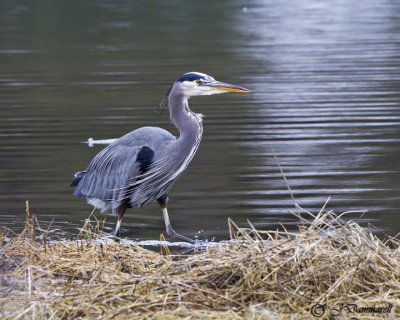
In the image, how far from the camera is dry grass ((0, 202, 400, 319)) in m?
4.36

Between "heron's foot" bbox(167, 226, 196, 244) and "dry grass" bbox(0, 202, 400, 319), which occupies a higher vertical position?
"dry grass" bbox(0, 202, 400, 319)

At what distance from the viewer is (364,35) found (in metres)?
20.6

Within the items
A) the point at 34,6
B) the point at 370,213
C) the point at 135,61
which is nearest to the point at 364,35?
the point at 135,61

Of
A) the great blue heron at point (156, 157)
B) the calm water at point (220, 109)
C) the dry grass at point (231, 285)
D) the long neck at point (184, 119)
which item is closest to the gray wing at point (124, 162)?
the great blue heron at point (156, 157)

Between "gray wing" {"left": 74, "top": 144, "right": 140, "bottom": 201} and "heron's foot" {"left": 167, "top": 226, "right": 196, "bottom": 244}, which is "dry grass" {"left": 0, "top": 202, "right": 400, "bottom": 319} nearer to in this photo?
"heron's foot" {"left": 167, "top": 226, "right": 196, "bottom": 244}

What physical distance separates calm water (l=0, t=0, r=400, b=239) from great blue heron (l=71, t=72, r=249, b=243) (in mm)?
377

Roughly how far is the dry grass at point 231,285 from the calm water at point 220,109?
6.18ft

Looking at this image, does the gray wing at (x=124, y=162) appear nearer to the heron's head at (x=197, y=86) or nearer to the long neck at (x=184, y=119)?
→ the long neck at (x=184, y=119)

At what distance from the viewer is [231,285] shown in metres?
4.63

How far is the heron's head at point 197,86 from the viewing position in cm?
644

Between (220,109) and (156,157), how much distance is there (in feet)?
20.1

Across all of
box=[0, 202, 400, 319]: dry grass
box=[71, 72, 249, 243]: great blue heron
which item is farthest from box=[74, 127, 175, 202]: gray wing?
box=[0, 202, 400, 319]: dry grass

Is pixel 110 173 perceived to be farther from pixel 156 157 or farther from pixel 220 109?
pixel 220 109

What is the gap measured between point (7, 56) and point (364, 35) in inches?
335
